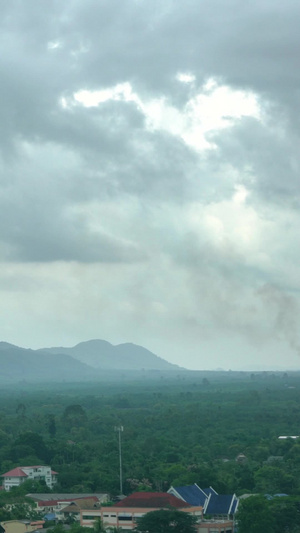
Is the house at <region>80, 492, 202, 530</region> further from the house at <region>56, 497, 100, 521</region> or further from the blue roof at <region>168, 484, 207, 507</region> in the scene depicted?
the house at <region>56, 497, 100, 521</region>

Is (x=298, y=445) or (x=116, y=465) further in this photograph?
(x=298, y=445)

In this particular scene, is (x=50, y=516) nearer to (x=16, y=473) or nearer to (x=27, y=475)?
(x=27, y=475)

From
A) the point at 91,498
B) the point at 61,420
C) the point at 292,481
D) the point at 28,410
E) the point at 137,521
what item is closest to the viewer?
the point at 137,521

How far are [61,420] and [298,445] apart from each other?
47.2 meters

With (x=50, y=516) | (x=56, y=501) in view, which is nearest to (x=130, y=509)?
(x=50, y=516)

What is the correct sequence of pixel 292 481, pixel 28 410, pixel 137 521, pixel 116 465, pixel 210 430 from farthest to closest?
1. pixel 28 410
2. pixel 210 430
3. pixel 116 465
4. pixel 292 481
5. pixel 137 521

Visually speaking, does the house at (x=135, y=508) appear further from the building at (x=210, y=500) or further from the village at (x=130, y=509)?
the building at (x=210, y=500)

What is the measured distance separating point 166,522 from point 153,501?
385 centimetres

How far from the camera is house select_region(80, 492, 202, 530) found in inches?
2064

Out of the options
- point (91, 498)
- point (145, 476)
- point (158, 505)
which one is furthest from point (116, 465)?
point (158, 505)

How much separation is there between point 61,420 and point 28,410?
109 ft

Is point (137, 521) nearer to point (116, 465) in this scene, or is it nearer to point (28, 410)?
point (116, 465)

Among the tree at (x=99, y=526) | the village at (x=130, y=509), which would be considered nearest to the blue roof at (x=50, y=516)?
the village at (x=130, y=509)

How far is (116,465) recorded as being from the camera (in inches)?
3061
